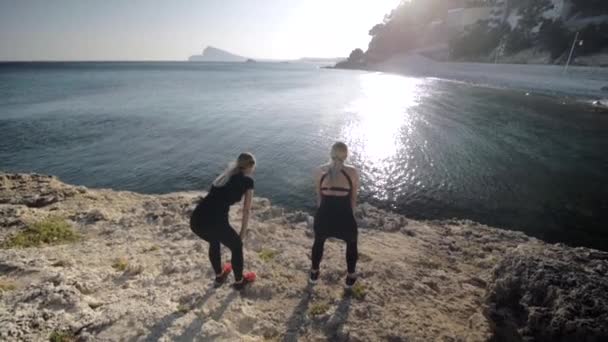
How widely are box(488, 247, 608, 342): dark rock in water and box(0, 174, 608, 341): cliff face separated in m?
0.02

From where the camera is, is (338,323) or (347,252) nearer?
(338,323)

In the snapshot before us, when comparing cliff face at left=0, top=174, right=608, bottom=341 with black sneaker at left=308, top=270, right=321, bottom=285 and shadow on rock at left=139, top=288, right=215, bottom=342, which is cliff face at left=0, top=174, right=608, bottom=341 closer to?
shadow on rock at left=139, top=288, right=215, bottom=342

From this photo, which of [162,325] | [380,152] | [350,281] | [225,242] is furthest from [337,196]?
[380,152]

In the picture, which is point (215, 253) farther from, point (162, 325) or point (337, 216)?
point (337, 216)

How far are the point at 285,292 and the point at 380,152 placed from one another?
17.9 metres

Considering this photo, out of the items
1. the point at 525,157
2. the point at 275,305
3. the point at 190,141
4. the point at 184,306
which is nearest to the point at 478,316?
the point at 275,305

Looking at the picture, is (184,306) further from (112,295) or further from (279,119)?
(279,119)

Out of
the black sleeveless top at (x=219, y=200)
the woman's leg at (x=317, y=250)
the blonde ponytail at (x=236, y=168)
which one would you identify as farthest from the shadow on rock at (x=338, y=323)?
the blonde ponytail at (x=236, y=168)

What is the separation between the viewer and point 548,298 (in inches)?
181

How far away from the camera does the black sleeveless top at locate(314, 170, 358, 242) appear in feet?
17.4

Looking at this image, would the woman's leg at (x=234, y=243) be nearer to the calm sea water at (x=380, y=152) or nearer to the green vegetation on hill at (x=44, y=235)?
the green vegetation on hill at (x=44, y=235)

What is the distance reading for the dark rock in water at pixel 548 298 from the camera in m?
4.09

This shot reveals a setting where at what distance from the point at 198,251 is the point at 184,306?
2.62 meters

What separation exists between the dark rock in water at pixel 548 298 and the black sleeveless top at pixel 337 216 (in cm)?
282
